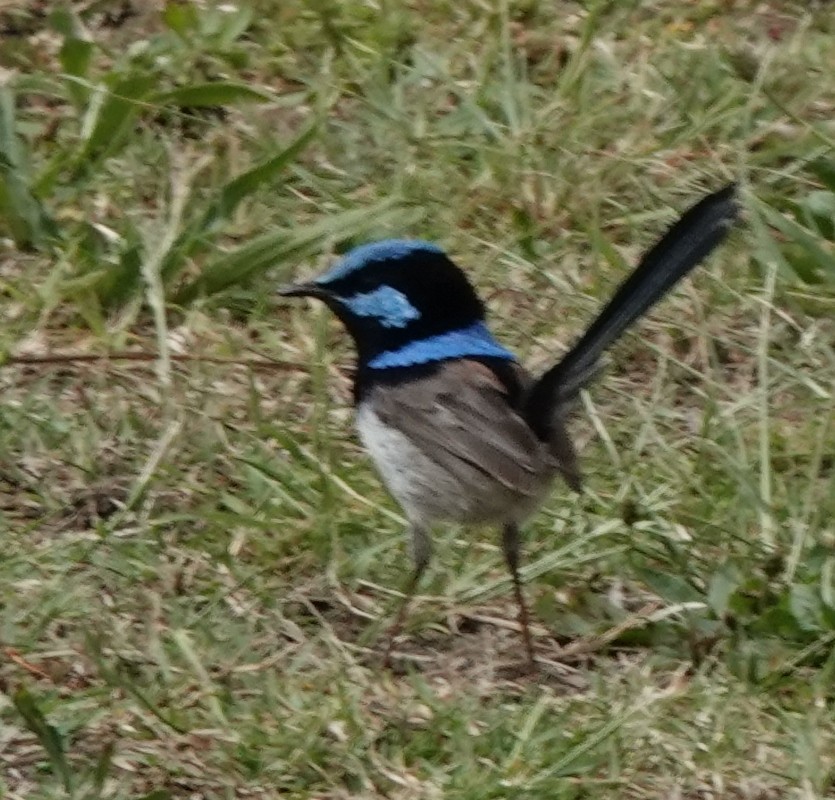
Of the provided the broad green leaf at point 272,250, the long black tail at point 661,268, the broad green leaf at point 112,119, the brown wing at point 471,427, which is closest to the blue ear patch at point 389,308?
the brown wing at point 471,427

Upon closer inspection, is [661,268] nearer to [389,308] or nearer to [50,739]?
[389,308]

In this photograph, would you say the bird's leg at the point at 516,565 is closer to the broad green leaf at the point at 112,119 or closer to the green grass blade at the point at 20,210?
the green grass blade at the point at 20,210

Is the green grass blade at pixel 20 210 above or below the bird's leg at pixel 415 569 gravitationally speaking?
below

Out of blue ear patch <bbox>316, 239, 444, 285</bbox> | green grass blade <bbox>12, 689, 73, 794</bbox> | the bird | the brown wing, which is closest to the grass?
green grass blade <bbox>12, 689, 73, 794</bbox>

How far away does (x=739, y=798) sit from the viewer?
3725mm

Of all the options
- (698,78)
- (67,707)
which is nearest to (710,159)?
(698,78)

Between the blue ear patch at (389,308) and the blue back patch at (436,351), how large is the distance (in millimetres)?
56

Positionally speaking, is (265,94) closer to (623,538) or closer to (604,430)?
(604,430)

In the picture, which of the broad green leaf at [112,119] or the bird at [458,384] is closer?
the bird at [458,384]

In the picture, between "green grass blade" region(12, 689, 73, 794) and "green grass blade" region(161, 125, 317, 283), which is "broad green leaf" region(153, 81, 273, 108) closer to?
"green grass blade" region(161, 125, 317, 283)

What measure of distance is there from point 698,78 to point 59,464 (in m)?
2.28

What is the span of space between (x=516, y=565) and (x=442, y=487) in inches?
9.9

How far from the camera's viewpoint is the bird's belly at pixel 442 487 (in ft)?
13.2

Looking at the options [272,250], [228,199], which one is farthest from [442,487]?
[228,199]
